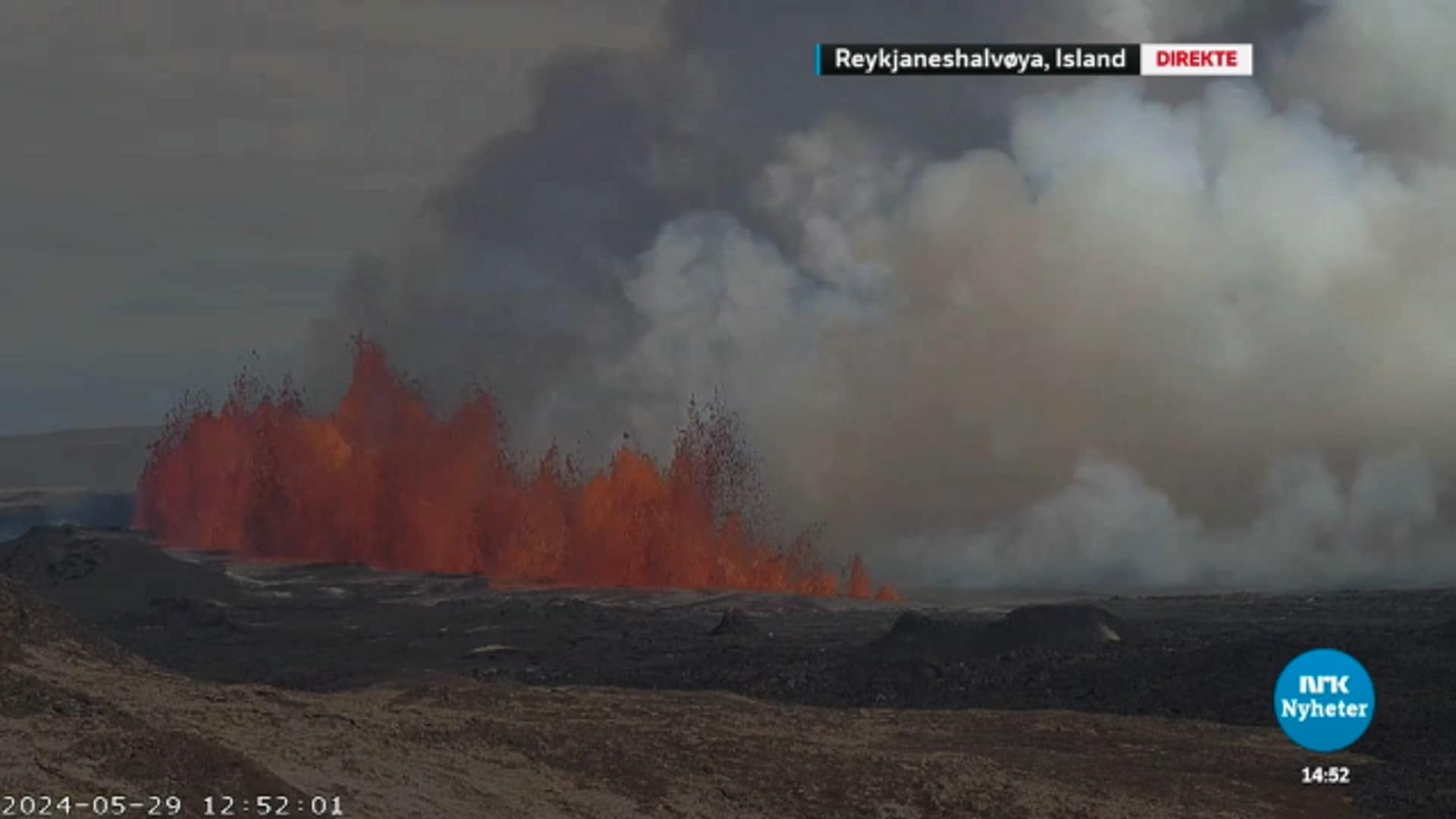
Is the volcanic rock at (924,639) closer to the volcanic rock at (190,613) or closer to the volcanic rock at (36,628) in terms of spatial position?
the volcanic rock at (36,628)

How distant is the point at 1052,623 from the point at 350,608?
3721 cm

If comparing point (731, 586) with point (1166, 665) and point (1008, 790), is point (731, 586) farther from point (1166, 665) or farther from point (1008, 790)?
point (1008, 790)

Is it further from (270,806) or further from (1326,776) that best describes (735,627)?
(270,806)

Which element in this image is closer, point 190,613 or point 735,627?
point 735,627

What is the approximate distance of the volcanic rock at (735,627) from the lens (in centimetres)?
6862

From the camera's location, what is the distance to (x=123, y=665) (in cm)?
4072

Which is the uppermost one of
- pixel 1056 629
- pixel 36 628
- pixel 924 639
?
pixel 36 628

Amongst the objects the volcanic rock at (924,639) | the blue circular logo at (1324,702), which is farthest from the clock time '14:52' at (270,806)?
the volcanic rock at (924,639)

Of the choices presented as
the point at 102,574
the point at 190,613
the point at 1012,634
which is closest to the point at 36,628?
the point at 1012,634

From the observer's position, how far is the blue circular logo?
1650 inches

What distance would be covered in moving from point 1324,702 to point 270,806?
26971mm
